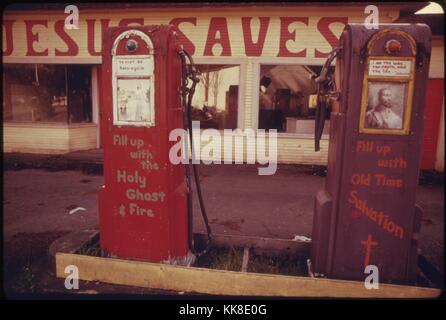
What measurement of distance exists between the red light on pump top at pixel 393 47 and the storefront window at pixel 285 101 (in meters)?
6.19

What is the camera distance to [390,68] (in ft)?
9.42

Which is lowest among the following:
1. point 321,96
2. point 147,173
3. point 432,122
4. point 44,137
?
point 44,137

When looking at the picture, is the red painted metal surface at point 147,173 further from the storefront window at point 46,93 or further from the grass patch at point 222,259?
the storefront window at point 46,93

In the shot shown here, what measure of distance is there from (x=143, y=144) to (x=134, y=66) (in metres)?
0.77

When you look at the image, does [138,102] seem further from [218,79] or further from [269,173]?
[218,79]

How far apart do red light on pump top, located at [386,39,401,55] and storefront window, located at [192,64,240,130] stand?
6314 mm

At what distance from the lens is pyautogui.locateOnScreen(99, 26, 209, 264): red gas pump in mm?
3191

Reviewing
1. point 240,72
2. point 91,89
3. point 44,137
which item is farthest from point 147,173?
point 44,137

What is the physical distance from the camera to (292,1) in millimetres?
8141

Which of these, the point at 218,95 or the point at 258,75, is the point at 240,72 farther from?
the point at 218,95

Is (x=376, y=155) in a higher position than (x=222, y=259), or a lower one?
higher

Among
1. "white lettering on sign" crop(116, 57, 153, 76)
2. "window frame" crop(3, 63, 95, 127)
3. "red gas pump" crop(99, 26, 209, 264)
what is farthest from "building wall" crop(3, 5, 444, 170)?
"white lettering on sign" crop(116, 57, 153, 76)

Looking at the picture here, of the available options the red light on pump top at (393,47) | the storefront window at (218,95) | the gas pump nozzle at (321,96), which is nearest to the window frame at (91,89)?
the storefront window at (218,95)

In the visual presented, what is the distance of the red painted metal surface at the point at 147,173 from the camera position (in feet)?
10.5
